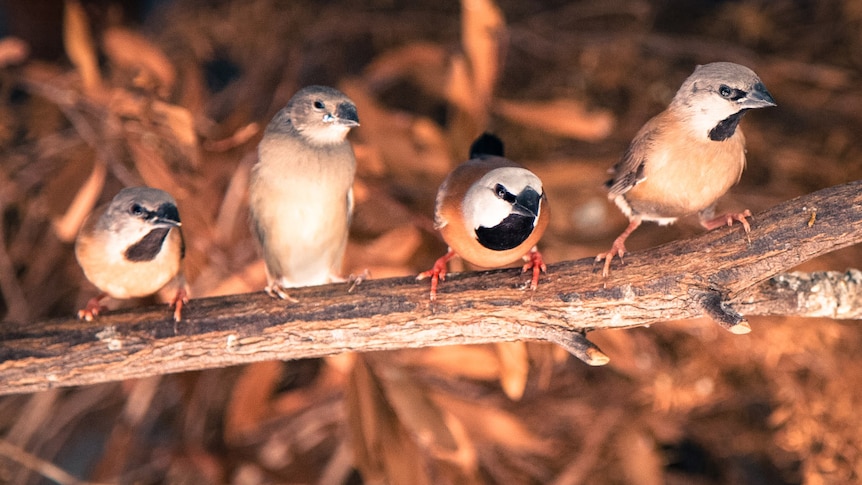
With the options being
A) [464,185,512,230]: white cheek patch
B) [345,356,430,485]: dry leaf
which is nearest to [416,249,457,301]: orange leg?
[464,185,512,230]: white cheek patch

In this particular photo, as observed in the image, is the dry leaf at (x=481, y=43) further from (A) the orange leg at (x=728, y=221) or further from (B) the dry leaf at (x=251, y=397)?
(B) the dry leaf at (x=251, y=397)

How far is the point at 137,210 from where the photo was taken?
1.65 meters

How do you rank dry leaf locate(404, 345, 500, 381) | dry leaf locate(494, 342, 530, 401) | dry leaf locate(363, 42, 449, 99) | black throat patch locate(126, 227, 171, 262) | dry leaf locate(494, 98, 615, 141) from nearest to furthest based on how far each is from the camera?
black throat patch locate(126, 227, 171, 262)
dry leaf locate(494, 342, 530, 401)
dry leaf locate(494, 98, 615, 141)
dry leaf locate(404, 345, 500, 381)
dry leaf locate(363, 42, 449, 99)

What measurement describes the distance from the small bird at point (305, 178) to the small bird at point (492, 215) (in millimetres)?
291

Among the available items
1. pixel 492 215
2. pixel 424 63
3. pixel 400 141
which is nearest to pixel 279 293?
pixel 492 215

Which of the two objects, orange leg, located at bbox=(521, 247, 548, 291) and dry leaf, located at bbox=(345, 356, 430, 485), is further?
dry leaf, located at bbox=(345, 356, 430, 485)

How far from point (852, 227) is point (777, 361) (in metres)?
1.34

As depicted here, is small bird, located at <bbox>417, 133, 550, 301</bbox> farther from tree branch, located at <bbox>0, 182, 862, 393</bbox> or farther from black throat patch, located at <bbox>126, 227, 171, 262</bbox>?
black throat patch, located at <bbox>126, 227, 171, 262</bbox>

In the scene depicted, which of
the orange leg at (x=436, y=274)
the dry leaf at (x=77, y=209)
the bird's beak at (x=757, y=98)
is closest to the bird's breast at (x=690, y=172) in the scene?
the bird's beak at (x=757, y=98)

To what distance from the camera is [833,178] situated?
2830 mm

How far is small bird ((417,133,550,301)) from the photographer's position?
1.45m

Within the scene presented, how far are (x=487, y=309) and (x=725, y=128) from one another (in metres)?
0.62

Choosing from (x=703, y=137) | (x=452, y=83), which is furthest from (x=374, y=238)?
(x=703, y=137)

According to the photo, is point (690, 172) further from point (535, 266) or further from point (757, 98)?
point (535, 266)
